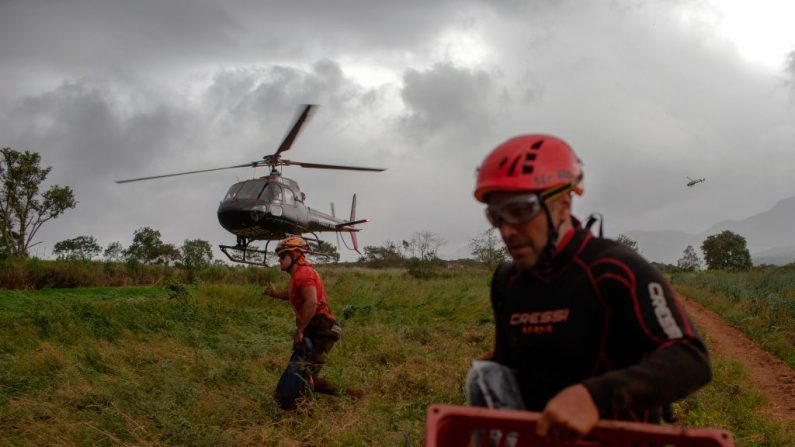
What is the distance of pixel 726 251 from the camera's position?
7588cm

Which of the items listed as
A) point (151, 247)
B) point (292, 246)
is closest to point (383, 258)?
point (151, 247)

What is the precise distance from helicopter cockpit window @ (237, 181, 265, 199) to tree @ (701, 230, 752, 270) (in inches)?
2834

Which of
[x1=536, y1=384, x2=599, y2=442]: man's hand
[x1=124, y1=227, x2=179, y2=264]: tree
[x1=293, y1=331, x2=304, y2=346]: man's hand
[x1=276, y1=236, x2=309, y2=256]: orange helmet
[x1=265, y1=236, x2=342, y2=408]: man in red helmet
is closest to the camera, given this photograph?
[x1=536, y1=384, x2=599, y2=442]: man's hand

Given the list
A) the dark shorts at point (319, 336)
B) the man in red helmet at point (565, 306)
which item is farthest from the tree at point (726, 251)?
the man in red helmet at point (565, 306)

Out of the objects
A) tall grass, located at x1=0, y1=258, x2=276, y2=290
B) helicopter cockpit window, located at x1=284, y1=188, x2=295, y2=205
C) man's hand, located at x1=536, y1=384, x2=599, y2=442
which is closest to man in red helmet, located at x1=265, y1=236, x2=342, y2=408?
man's hand, located at x1=536, y1=384, x2=599, y2=442

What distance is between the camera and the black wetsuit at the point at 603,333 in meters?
1.64

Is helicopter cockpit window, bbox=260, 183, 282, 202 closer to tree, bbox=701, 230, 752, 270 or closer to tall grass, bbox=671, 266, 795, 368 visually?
tall grass, bbox=671, 266, 795, 368

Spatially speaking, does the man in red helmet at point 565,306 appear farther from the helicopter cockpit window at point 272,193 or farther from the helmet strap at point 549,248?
the helicopter cockpit window at point 272,193

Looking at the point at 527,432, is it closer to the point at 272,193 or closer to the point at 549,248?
the point at 549,248

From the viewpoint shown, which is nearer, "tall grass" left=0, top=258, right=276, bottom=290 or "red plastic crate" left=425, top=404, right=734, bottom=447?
"red plastic crate" left=425, top=404, right=734, bottom=447

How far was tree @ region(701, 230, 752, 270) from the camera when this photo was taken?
7469 centimetres

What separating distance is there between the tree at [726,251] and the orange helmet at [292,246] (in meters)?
78.2

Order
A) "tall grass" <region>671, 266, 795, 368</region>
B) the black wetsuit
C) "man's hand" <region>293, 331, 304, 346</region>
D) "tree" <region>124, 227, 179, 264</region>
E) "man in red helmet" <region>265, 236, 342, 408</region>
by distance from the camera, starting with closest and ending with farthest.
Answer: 1. the black wetsuit
2. "man in red helmet" <region>265, 236, 342, 408</region>
3. "man's hand" <region>293, 331, 304, 346</region>
4. "tall grass" <region>671, 266, 795, 368</region>
5. "tree" <region>124, 227, 179, 264</region>

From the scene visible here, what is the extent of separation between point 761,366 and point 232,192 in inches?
514
